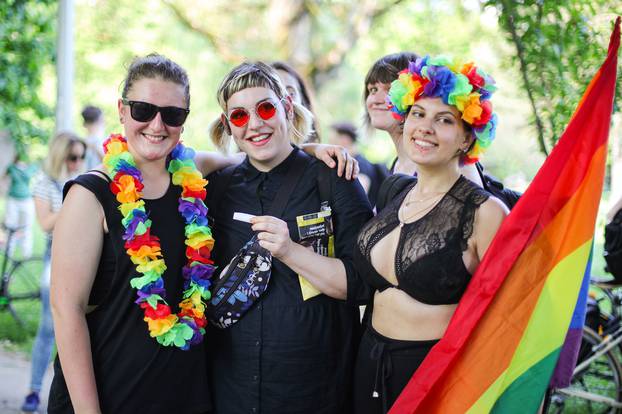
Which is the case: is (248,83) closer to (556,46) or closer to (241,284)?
(241,284)

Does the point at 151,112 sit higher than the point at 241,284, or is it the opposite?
the point at 151,112

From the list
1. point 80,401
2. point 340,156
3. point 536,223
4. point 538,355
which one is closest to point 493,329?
point 538,355

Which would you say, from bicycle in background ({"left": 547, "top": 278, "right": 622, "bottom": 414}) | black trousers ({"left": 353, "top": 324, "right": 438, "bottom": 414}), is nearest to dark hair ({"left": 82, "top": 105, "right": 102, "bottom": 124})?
bicycle in background ({"left": 547, "top": 278, "right": 622, "bottom": 414})

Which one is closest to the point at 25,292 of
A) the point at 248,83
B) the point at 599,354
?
the point at 248,83

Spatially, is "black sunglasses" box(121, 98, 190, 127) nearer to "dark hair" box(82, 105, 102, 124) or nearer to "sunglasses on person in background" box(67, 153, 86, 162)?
"sunglasses on person in background" box(67, 153, 86, 162)

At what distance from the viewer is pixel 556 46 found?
115 inches

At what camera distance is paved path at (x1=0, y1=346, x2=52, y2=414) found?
17.9 feet

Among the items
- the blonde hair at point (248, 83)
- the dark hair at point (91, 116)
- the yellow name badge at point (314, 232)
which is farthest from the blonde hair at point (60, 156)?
the yellow name badge at point (314, 232)

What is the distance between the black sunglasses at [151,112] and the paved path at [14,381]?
3.74 meters

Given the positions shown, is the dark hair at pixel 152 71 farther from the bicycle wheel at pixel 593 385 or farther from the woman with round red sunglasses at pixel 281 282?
the bicycle wheel at pixel 593 385

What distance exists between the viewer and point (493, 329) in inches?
94.9

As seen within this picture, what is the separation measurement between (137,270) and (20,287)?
20.9 ft

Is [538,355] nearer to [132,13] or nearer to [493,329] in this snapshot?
[493,329]

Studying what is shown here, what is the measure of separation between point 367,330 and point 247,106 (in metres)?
1.06
